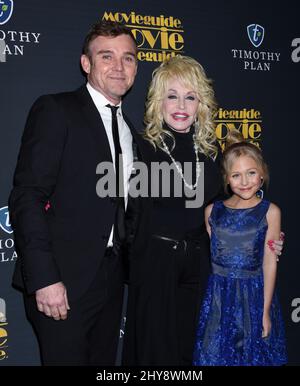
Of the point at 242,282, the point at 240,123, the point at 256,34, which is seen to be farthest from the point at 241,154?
the point at 256,34

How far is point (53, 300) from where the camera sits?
1722 mm

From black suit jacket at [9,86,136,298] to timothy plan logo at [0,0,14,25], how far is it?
71cm

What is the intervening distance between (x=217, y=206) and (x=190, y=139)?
0.39m

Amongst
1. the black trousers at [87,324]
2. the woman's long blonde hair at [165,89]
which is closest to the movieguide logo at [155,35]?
the woman's long blonde hair at [165,89]

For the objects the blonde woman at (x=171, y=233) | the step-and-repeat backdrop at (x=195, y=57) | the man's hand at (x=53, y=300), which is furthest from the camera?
the step-and-repeat backdrop at (x=195, y=57)

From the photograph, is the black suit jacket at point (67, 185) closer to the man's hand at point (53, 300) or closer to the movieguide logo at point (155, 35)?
the man's hand at point (53, 300)

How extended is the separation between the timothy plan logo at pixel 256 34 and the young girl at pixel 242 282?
3.76 ft

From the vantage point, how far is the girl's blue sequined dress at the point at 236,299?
2.18 meters

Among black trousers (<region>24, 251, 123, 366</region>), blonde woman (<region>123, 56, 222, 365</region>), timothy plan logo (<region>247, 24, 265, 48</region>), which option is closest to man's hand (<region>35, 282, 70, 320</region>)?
black trousers (<region>24, 251, 123, 366</region>)

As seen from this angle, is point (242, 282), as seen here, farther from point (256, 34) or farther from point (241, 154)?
point (256, 34)

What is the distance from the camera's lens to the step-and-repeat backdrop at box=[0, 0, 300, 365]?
93.6 inches

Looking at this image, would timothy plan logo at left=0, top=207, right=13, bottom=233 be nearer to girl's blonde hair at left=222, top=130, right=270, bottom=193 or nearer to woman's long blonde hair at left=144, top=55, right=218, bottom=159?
woman's long blonde hair at left=144, top=55, right=218, bottom=159

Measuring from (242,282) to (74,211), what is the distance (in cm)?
93

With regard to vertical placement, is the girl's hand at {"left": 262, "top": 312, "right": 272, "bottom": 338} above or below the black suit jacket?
below
